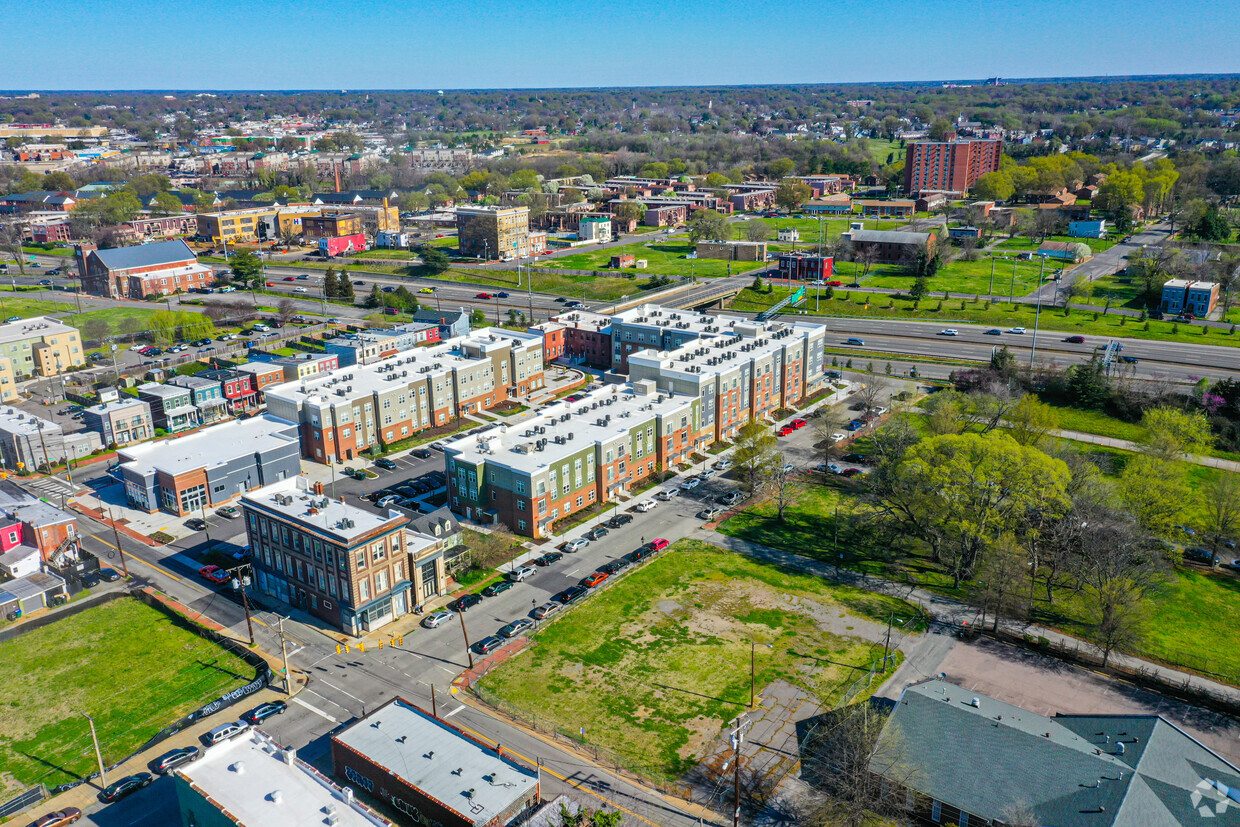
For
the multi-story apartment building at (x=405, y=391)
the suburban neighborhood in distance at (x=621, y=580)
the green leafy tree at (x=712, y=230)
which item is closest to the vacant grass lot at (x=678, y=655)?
the suburban neighborhood in distance at (x=621, y=580)

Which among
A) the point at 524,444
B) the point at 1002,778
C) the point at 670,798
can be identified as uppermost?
the point at 524,444

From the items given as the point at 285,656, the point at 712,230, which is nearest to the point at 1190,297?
the point at 712,230

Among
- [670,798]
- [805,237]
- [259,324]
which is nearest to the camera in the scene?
[670,798]

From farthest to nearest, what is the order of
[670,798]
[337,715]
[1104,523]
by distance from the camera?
[1104,523], [337,715], [670,798]

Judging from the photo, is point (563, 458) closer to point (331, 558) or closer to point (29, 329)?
point (331, 558)

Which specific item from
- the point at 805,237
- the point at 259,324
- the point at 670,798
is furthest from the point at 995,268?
the point at 670,798

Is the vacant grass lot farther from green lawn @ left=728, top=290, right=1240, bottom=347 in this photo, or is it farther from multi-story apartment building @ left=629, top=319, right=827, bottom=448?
green lawn @ left=728, top=290, right=1240, bottom=347

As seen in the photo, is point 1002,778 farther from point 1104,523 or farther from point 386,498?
point 386,498
